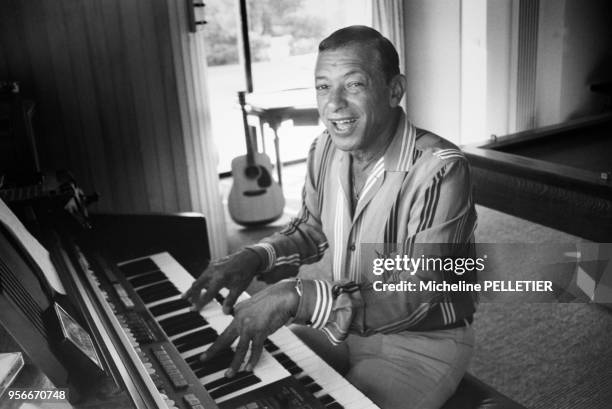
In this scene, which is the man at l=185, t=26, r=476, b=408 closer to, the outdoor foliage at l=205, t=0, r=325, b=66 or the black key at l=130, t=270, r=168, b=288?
the black key at l=130, t=270, r=168, b=288

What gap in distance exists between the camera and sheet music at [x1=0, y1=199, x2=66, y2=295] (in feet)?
2.91

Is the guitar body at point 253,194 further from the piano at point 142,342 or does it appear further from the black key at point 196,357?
the black key at point 196,357

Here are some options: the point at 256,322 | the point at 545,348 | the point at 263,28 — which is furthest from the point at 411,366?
the point at 263,28

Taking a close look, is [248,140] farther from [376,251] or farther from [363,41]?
[363,41]

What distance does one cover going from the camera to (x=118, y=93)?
2.36m

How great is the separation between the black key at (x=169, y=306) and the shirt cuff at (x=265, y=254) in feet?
0.56

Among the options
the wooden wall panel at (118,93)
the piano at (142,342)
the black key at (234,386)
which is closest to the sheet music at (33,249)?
the piano at (142,342)

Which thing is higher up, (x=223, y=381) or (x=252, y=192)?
(x=223, y=381)

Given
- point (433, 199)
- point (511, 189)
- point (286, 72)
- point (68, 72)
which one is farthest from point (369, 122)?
point (286, 72)

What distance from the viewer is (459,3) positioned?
2635mm

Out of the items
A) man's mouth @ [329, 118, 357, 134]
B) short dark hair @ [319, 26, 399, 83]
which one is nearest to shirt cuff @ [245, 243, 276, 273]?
man's mouth @ [329, 118, 357, 134]

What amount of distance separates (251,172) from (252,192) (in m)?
0.13

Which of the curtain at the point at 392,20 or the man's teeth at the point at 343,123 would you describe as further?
the curtain at the point at 392,20

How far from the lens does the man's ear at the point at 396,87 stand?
0.97 m
